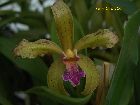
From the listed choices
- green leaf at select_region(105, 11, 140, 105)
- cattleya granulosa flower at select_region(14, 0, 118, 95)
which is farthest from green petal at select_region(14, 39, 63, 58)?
green leaf at select_region(105, 11, 140, 105)

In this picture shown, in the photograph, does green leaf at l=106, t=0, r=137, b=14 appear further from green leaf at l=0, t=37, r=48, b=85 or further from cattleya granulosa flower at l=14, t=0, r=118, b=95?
green leaf at l=0, t=37, r=48, b=85

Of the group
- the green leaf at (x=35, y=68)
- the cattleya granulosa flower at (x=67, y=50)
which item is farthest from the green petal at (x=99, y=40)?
the green leaf at (x=35, y=68)

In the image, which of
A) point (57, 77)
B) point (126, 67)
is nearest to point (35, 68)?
point (57, 77)

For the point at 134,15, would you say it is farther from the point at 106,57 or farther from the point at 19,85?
the point at 19,85

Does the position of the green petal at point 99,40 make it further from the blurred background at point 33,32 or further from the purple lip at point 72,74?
the blurred background at point 33,32

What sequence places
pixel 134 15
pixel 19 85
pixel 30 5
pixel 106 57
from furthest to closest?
pixel 30 5 < pixel 19 85 < pixel 106 57 < pixel 134 15

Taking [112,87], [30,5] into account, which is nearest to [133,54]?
[112,87]
